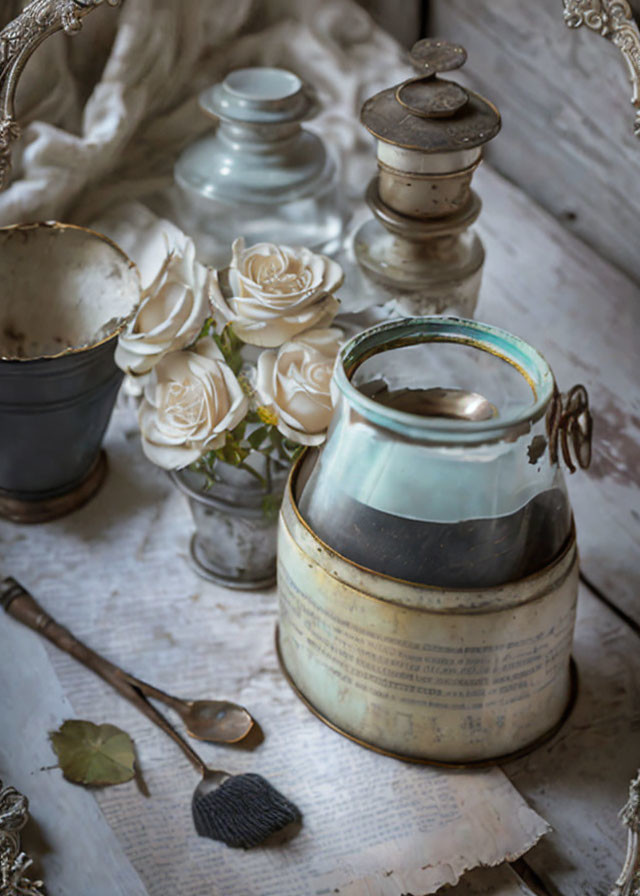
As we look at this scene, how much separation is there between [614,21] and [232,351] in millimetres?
288

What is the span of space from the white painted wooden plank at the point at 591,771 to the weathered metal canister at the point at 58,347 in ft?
1.24

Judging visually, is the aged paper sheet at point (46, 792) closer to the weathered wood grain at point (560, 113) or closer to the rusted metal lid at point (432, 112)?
the rusted metal lid at point (432, 112)

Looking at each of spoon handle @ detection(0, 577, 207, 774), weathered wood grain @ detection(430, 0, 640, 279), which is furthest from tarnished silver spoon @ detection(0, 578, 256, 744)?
weathered wood grain @ detection(430, 0, 640, 279)

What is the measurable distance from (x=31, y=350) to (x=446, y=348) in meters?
0.36

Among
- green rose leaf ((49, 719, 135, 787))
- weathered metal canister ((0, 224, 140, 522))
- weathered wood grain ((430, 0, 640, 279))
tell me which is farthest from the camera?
weathered wood grain ((430, 0, 640, 279))

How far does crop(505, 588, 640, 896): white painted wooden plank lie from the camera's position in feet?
1.99

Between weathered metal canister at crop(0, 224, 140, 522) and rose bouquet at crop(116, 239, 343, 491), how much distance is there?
0.28 feet

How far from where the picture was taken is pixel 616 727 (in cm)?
68

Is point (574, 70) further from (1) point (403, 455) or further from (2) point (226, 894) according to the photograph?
(2) point (226, 894)

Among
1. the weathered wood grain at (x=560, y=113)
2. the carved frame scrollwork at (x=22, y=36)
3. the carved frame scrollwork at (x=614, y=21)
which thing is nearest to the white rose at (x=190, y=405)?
the carved frame scrollwork at (x=22, y=36)

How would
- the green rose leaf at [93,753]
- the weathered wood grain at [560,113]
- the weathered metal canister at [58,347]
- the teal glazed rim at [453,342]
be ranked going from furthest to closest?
the weathered wood grain at [560,113] < the weathered metal canister at [58,347] < the green rose leaf at [93,753] < the teal glazed rim at [453,342]

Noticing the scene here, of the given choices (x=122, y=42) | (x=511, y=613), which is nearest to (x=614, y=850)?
(x=511, y=613)

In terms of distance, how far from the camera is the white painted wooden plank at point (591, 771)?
61 centimetres

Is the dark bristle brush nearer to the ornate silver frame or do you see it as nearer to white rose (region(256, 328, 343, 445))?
the ornate silver frame
